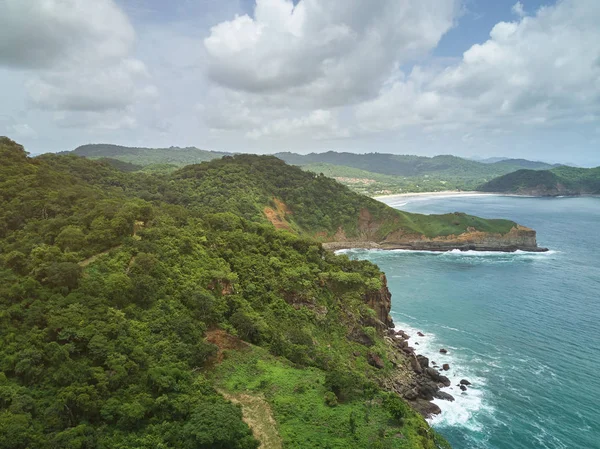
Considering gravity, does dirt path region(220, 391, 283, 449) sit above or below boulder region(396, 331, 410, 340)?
above

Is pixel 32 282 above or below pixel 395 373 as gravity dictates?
above

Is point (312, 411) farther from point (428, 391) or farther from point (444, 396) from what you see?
point (444, 396)

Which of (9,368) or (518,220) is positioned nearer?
(9,368)

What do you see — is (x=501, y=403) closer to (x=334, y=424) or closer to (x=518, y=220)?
(x=334, y=424)

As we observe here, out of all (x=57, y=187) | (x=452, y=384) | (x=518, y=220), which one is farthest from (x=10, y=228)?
(x=518, y=220)

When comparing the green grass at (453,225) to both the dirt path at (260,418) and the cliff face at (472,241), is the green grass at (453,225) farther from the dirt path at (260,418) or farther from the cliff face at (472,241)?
the dirt path at (260,418)

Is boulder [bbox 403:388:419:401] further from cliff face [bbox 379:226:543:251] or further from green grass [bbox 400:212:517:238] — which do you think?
green grass [bbox 400:212:517:238]

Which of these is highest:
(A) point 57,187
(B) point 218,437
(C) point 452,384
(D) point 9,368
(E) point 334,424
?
(A) point 57,187

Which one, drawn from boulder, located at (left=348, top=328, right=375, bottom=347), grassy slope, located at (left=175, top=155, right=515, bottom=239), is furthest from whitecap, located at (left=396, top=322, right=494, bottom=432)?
grassy slope, located at (left=175, top=155, right=515, bottom=239)
